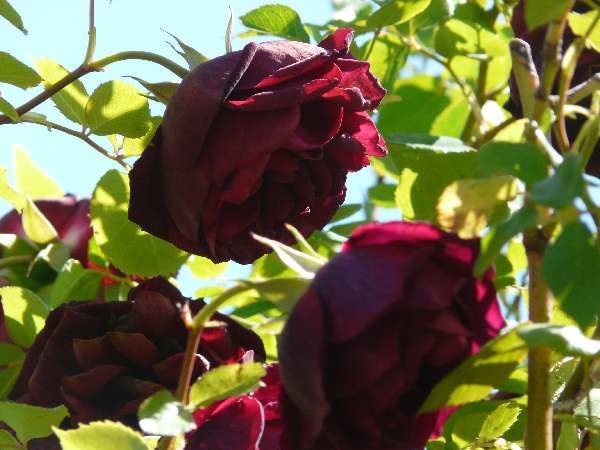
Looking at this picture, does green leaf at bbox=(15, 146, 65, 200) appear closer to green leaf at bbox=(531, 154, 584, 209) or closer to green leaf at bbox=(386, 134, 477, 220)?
green leaf at bbox=(386, 134, 477, 220)

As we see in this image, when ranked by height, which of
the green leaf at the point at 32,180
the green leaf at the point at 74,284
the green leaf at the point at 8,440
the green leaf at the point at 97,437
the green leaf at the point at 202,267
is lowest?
the green leaf at the point at 202,267

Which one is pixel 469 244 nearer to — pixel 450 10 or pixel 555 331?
pixel 555 331

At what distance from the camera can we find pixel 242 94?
1.01m

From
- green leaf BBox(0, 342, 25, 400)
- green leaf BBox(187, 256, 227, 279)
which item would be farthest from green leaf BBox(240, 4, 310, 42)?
green leaf BBox(0, 342, 25, 400)

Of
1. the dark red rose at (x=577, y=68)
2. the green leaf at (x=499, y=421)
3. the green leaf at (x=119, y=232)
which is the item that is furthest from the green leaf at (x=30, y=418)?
the dark red rose at (x=577, y=68)

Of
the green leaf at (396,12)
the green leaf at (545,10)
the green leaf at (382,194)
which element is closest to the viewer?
the green leaf at (545,10)

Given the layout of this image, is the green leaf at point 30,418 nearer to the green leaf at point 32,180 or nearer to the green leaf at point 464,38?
the green leaf at point 32,180

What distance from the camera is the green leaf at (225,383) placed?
82 centimetres

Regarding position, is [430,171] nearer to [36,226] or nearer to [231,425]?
[231,425]

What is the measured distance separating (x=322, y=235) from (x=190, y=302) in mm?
302

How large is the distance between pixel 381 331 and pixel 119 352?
0.38m

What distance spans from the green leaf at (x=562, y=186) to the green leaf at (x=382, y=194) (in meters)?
0.87

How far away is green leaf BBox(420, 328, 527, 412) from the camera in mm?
763

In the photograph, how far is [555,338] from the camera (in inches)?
29.0
